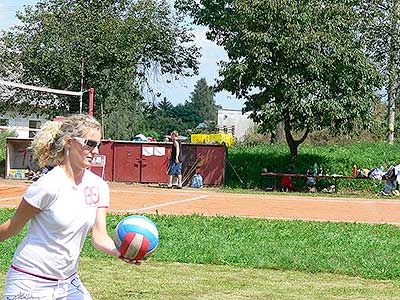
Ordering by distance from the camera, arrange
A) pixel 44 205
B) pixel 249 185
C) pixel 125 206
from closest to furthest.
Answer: pixel 44 205
pixel 125 206
pixel 249 185

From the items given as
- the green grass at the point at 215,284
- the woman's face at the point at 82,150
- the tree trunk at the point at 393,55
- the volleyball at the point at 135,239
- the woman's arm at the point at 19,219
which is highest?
the tree trunk at the point at 393,55

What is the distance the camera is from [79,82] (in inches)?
1512

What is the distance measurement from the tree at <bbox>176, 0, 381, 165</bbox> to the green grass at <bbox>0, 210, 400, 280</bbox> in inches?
553

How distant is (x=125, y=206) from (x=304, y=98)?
11741 millimetres

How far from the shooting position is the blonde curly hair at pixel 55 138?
4.91 meters

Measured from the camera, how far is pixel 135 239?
17.3 feet

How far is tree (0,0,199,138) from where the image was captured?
123 ft

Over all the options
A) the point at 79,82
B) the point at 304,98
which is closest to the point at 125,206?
the point at 304,98

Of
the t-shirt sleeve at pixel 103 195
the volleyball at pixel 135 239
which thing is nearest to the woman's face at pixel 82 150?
the t-shirt sleeve at pixel 103 195

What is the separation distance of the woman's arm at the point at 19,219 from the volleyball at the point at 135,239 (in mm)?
715

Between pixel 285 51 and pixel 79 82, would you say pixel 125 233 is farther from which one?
pixel 79 82

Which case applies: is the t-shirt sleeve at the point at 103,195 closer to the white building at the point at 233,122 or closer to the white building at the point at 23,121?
the white building at the point at 23,121

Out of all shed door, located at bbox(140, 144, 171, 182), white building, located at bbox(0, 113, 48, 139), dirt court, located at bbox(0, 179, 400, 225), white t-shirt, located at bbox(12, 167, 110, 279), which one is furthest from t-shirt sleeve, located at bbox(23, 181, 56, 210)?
white building, located at bbox(0, 113, 48, 139)

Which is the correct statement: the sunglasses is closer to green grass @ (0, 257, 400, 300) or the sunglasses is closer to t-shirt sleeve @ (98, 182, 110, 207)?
t-shirt sleeve @ (98, 182, 110, 207)
